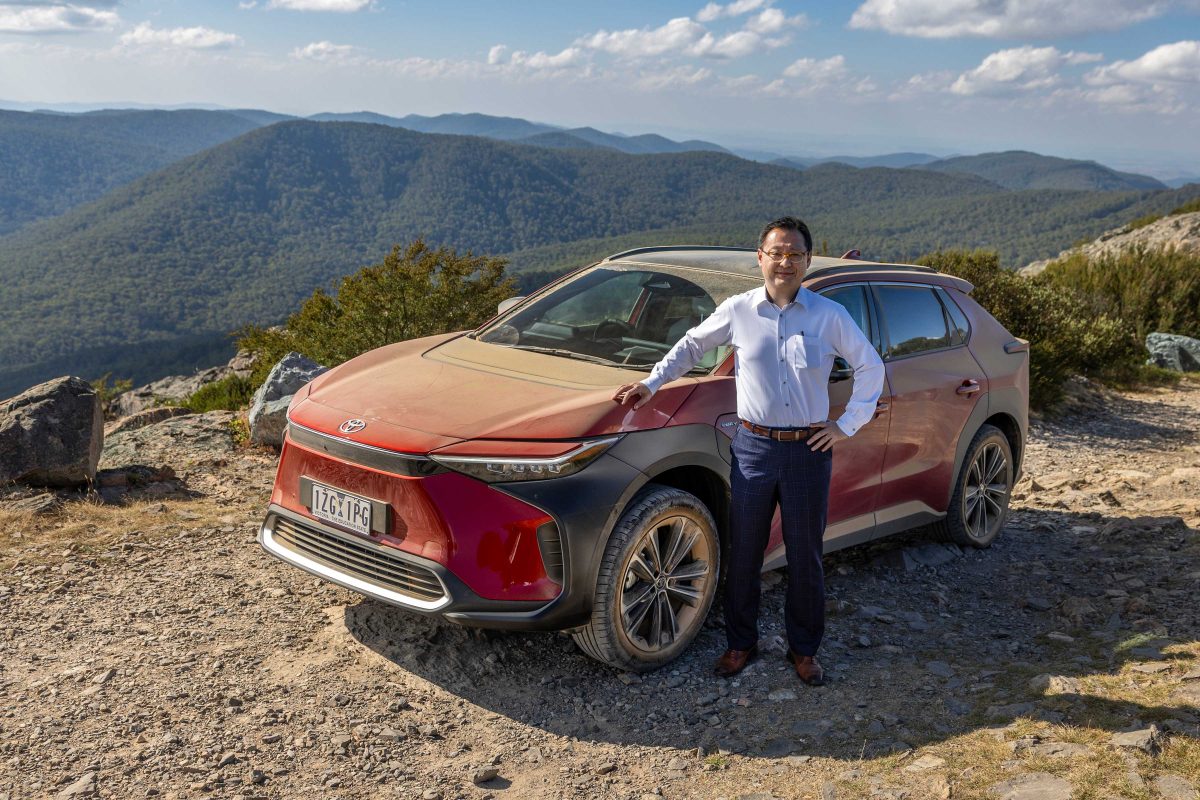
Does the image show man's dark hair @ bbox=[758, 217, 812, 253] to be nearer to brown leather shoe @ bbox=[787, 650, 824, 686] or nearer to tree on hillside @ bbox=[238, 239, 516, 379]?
brown leather shoe @ bbox=[787, 650, 824, 686]

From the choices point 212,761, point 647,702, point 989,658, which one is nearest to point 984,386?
point 989,658

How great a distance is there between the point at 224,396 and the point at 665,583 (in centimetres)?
814

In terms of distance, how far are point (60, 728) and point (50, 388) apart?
384 centimetres

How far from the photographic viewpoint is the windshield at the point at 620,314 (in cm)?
469

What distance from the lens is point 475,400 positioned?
13.2ft

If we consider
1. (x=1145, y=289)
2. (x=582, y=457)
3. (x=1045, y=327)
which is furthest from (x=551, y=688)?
(x=1145, y=289)

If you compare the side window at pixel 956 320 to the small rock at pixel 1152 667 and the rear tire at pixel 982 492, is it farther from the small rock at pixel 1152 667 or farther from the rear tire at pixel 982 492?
the small rock at pixel 1152 667

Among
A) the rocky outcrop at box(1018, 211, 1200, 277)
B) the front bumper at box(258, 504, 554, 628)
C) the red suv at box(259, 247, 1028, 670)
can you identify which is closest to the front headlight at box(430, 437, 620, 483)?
the red suv at box(259, 247, 1028, 670)

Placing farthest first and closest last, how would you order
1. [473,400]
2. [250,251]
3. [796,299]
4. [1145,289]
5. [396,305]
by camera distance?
[250,251]
[1145,289]
[396,305]
[473,400]
[796,299]

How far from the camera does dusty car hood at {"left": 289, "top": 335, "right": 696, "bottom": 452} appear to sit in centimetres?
376

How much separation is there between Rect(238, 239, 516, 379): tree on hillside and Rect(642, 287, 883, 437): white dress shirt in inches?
277

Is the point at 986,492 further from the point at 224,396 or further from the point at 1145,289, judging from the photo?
the point at 1145,289

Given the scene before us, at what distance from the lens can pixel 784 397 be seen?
3.83 meters

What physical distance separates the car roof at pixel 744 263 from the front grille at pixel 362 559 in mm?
2180
